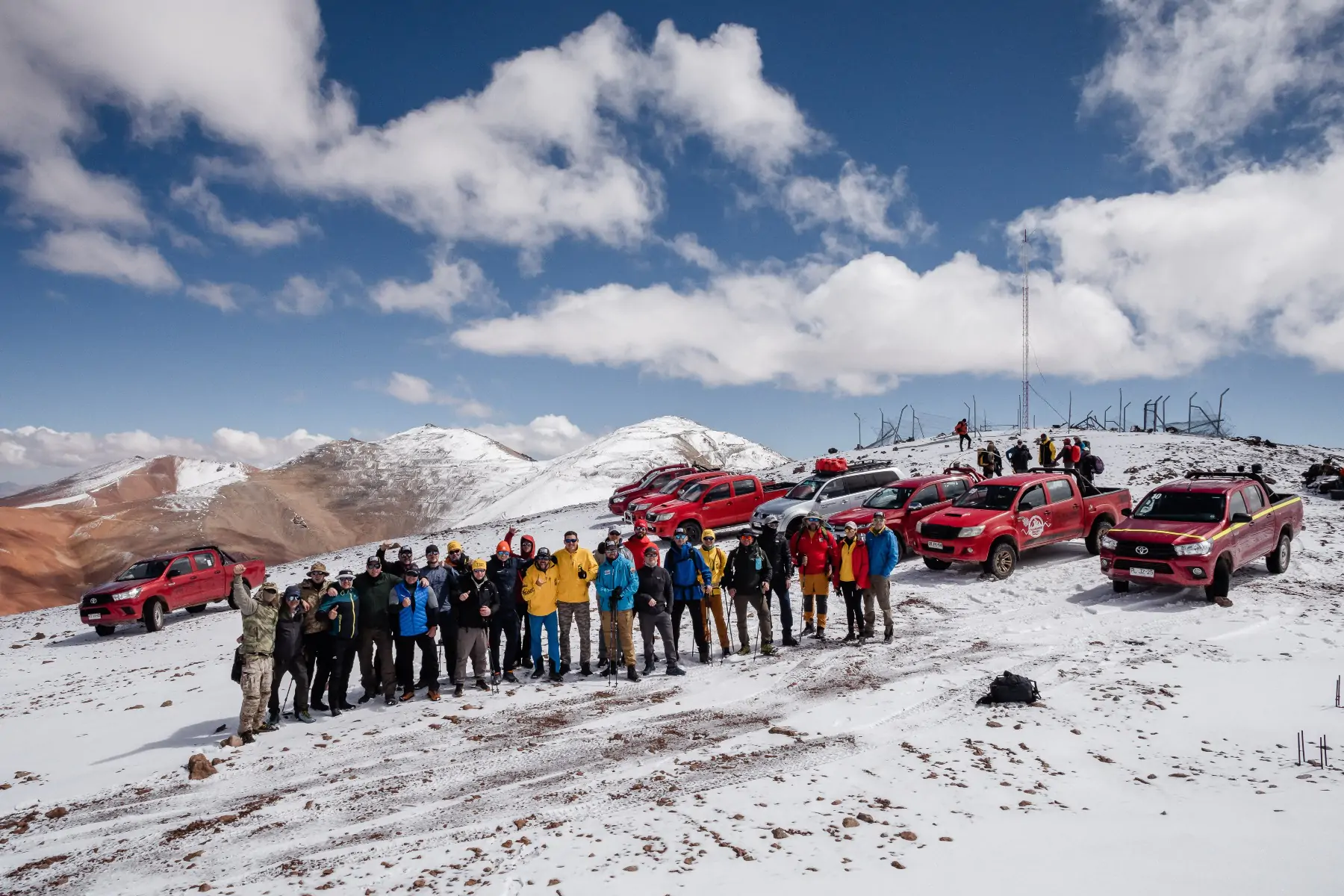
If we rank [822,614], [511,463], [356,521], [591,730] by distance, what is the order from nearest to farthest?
[591,730] < [822,614] < [356,521] < [511,463]

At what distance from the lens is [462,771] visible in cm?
680

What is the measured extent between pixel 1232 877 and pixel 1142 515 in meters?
10.3

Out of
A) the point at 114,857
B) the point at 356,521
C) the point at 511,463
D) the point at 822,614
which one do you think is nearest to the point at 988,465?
the point at 822,614

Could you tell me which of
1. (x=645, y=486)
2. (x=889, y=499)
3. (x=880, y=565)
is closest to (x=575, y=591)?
(x=880, y=565)

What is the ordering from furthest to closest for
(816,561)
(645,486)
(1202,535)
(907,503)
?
1. (645,486)
2. (907,503)
3. (1202,535)
4. (816,561)

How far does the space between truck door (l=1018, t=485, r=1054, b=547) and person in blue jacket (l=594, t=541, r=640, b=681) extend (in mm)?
8932

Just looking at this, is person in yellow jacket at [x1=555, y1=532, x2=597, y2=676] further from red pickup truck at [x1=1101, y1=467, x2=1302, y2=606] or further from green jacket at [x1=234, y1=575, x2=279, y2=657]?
red pickup truck at [x1=1101, y1=467, x2=1302, y2=606]

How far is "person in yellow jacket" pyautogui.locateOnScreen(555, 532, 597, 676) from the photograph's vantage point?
9.78m

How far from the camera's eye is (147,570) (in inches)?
707

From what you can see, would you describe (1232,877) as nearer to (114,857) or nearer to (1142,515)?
(114,857)

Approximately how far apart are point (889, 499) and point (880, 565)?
19.6 feet

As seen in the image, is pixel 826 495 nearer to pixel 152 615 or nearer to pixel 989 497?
pixel 989 497

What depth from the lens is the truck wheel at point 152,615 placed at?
17.0 meters

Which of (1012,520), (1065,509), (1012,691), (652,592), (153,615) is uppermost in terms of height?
(1065,509)
